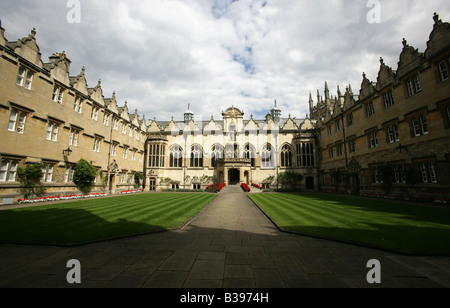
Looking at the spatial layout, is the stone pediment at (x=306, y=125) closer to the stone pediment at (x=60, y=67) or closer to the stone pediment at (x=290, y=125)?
the stone pediment at (x=290, y=125)

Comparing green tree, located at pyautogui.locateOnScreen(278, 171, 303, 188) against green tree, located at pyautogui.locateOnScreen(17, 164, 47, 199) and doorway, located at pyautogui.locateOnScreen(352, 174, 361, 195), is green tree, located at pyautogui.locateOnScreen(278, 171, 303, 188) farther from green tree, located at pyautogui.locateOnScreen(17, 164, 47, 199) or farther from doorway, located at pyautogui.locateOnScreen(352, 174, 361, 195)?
green tree, located at pyautogui.locateOnScreen(17, 164, 47, 199)

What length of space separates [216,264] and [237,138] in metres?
35.1

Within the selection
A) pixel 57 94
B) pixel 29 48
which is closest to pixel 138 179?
pixel 57 94

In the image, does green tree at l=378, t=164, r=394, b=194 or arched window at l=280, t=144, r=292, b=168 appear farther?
arched window at l=280, t=144, r=292, b=168

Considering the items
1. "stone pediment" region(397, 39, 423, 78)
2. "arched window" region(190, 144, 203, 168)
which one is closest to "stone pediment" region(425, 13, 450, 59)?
"stone pediment" region(397, 39, 423, 78)

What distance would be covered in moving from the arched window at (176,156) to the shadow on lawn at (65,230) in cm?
3065

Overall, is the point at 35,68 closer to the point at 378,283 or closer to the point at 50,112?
the point at 50,112

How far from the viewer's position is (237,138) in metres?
39.0

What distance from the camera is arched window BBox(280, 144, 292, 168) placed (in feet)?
124

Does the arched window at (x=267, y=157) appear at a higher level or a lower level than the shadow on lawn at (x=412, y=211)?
higher

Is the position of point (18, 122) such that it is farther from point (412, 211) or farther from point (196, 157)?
point (412, 211)

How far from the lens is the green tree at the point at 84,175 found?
20608 mm

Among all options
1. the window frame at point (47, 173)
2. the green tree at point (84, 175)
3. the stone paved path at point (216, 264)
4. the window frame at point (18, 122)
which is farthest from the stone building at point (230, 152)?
the stone paved path at point (216, 264)

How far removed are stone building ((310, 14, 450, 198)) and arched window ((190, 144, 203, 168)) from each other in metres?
23.8
